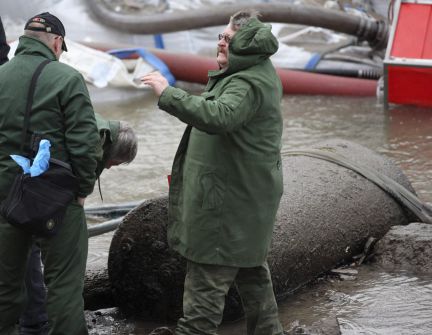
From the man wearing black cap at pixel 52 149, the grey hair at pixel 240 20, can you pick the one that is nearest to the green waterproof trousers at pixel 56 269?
the man wearing black cap at pixel 52 149

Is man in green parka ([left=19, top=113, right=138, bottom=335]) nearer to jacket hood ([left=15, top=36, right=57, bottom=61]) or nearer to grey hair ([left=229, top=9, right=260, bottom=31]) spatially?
jacket hood ([left=15, top=36, right=57, bottom=61])

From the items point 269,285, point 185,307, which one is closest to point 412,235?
point 269,285

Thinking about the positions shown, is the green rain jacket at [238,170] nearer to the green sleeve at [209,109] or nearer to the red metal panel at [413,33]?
the green sleeve at [209,109]

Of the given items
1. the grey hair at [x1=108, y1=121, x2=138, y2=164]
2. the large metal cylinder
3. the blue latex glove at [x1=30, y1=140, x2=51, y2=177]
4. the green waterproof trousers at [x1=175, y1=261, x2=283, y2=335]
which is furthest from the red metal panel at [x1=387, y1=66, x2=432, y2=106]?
the blue latex glove at [x1=30, y1=140, x2=51, y2=177]

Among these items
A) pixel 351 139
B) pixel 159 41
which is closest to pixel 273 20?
pixel 159 41

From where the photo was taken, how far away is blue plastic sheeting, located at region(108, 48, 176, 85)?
1370cm

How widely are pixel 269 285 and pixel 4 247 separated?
1.29m

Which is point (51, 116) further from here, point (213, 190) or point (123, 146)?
point (213, 190)

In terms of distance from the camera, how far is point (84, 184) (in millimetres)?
4176

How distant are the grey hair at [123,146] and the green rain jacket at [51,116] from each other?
1.41ft

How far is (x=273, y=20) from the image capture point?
Result: 13.8 metres

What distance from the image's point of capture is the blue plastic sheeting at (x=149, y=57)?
539 inches

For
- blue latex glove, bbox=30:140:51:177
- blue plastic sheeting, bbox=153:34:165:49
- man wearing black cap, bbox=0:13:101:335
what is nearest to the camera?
blue latex glove, bbox=30:140:51:177

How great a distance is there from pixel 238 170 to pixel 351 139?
6.87m
